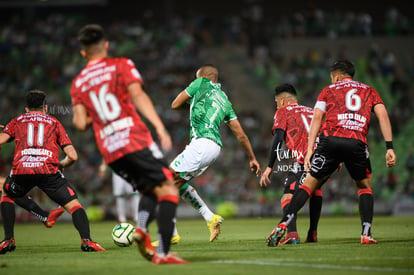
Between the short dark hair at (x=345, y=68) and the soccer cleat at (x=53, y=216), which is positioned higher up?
the short dark hair at (x=345, y=68)

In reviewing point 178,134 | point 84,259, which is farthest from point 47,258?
point 178,134

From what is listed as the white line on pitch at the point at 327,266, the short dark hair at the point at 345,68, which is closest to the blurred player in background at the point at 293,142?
the short dark hair at the point at 345,68

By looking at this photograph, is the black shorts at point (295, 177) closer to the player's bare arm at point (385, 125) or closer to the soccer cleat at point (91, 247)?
the player's bare arm at point (385, 125)

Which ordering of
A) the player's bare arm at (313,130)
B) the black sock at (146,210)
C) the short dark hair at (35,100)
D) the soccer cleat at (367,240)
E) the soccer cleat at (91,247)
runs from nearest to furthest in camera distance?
the black sock at (146,210)
the player's bare arm at (313,130)
the soccer cleat at (367,240)
the soccer cleat at (91,247)
the short dark hair at (35,100)

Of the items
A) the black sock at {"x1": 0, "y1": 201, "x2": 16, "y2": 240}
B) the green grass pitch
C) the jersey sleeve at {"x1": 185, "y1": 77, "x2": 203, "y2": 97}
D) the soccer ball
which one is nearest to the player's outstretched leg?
the green grass pitch

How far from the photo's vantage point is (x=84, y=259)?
7762 mm

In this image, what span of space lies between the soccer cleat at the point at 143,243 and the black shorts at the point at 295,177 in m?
4.05

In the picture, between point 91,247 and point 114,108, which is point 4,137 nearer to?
point 91,247

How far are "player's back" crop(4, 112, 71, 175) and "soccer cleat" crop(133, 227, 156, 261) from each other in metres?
3.18

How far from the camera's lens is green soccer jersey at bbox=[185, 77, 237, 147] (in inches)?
392

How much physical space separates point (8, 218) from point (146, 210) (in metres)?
3.08

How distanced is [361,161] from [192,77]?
20.3 m

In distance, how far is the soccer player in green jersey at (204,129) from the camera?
980cm

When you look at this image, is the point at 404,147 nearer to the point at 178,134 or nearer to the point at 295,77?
the point at 295,77
